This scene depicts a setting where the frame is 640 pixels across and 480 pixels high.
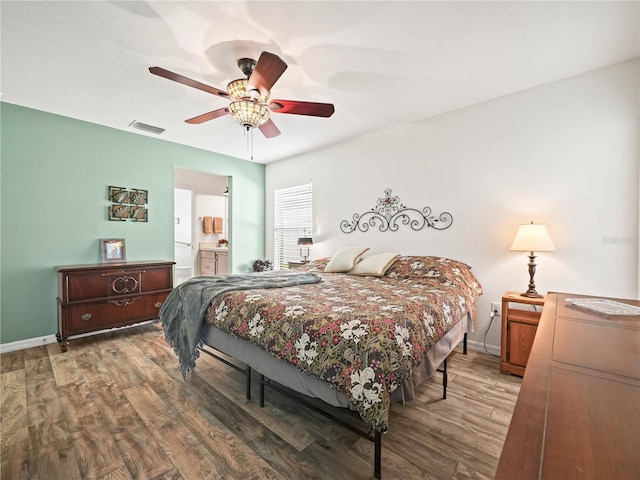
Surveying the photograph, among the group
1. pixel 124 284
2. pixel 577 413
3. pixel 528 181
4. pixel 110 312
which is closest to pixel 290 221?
pixel 124 284

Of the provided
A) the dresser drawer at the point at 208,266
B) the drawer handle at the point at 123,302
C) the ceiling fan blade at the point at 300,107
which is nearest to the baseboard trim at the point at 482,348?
the ceiling fan blade at the point at 300,107

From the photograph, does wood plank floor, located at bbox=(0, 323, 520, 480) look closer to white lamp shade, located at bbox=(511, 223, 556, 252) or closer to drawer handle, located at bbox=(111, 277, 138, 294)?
drawer handle, located at bbox=(111, 277, 138, 294)

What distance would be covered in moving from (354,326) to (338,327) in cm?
9

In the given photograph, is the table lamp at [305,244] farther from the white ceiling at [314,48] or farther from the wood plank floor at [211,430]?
the wood plank floor at [211,430]

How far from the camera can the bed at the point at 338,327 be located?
1.41 m

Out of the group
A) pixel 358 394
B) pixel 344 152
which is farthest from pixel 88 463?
pixel 344 152

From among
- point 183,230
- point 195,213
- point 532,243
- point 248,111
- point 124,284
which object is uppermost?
point 248,111

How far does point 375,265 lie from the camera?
3320mm

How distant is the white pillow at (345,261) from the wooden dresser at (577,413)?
2.43m

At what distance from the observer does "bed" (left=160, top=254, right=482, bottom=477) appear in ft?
4.63

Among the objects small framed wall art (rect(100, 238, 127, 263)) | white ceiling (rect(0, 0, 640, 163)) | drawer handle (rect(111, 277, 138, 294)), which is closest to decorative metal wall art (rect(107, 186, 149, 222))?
small framed wall art (rect(100, 238, 127, 263))

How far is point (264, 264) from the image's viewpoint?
5.32 metres

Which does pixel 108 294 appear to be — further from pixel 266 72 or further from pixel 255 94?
pixel 266 72

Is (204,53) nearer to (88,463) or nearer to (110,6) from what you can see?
(110,6)
